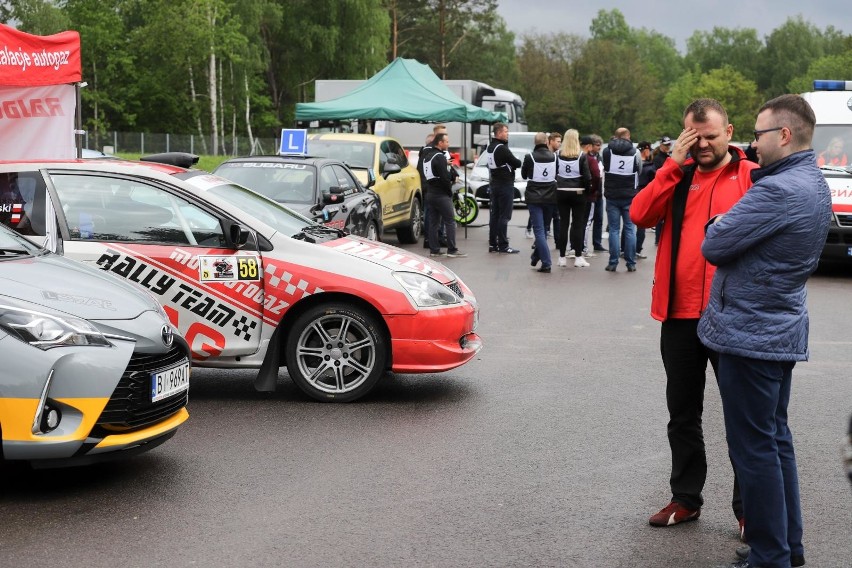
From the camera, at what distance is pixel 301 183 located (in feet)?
45.0

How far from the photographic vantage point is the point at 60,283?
5621 mm

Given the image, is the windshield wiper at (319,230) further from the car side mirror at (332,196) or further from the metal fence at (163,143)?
the metal fence at (163,143)

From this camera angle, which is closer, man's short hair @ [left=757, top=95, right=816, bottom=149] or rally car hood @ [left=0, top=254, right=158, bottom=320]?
man's short hair @ [left=757, top=95, right=816, bottom=149]

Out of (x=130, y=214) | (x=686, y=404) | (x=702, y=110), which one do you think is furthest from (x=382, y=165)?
(x=702, y=110)

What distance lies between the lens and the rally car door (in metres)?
7.48

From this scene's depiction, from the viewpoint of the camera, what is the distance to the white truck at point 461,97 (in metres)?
31.9

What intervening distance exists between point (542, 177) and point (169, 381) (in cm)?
1103

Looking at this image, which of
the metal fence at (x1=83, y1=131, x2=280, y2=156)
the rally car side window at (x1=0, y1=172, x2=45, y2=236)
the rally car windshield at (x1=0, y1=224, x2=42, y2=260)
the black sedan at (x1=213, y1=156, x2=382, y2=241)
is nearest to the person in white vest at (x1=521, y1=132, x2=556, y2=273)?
the black sedan at (x1=213, y1=156, x2=382, y2=241)

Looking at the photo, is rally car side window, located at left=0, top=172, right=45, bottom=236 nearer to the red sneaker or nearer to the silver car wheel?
the silver car wheel

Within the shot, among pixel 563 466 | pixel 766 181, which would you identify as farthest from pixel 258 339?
pixel 766 181

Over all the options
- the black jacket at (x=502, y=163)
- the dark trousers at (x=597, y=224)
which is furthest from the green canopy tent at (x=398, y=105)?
the black jacket at (x=502, y=163)

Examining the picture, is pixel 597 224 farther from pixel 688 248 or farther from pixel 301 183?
pixel 688 248

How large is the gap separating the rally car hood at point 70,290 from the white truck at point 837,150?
11.6 metres

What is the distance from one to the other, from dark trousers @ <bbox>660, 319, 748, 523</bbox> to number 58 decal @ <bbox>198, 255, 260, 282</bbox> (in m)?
3.27
